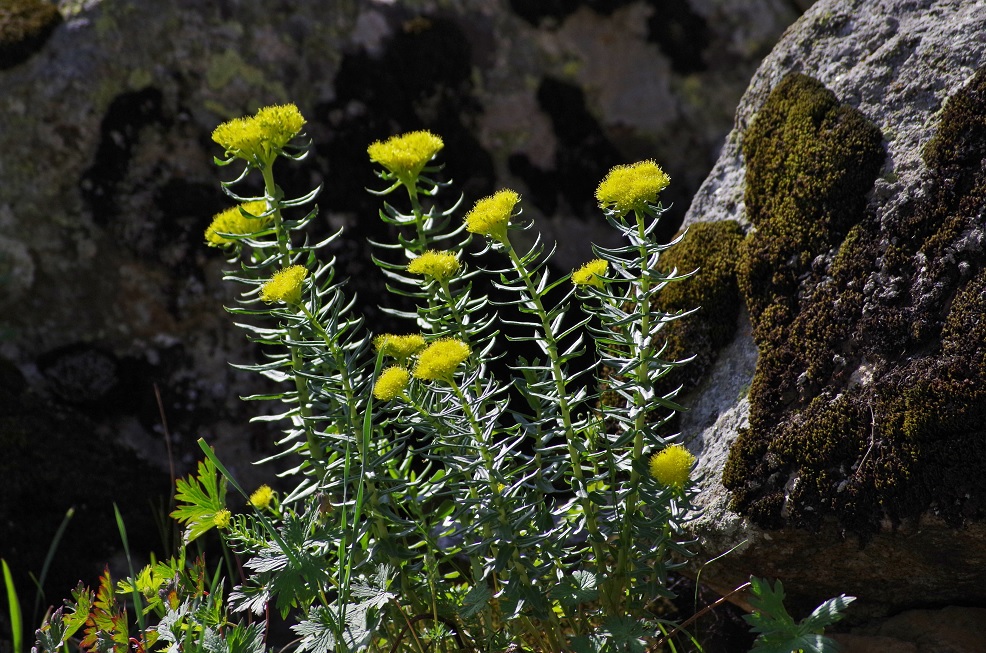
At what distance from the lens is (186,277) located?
3586mm

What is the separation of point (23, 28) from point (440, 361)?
8.82ft

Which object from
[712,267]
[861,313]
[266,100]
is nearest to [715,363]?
[712,267]

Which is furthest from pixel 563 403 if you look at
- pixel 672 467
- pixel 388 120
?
pixel 388 120

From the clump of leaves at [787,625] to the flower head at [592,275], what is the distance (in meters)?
0.75

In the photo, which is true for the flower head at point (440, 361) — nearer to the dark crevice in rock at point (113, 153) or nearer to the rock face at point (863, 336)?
the rock face at point (863, 336)

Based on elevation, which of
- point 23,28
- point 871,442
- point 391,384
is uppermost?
point 871,442

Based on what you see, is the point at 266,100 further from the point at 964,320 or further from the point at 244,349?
the point at 964,320

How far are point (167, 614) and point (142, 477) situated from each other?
144 centimetres

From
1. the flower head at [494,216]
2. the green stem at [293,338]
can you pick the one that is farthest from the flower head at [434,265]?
the green stem at [293,338]

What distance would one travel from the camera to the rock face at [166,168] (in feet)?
11.4

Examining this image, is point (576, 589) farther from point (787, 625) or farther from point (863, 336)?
point (863, 336)

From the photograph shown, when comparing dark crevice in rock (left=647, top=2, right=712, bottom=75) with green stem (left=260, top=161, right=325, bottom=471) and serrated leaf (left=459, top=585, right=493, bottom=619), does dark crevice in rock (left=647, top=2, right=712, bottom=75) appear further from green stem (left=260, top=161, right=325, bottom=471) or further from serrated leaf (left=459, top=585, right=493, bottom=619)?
serrated leaf (left=459, top=585, right=493, bottom=619)

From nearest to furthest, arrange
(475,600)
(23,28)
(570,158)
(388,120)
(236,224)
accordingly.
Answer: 1. (475,600)
2. (236,224)
3. (23,28)
4. (388,120)
5. (570,158)

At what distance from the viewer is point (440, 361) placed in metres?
1.87
